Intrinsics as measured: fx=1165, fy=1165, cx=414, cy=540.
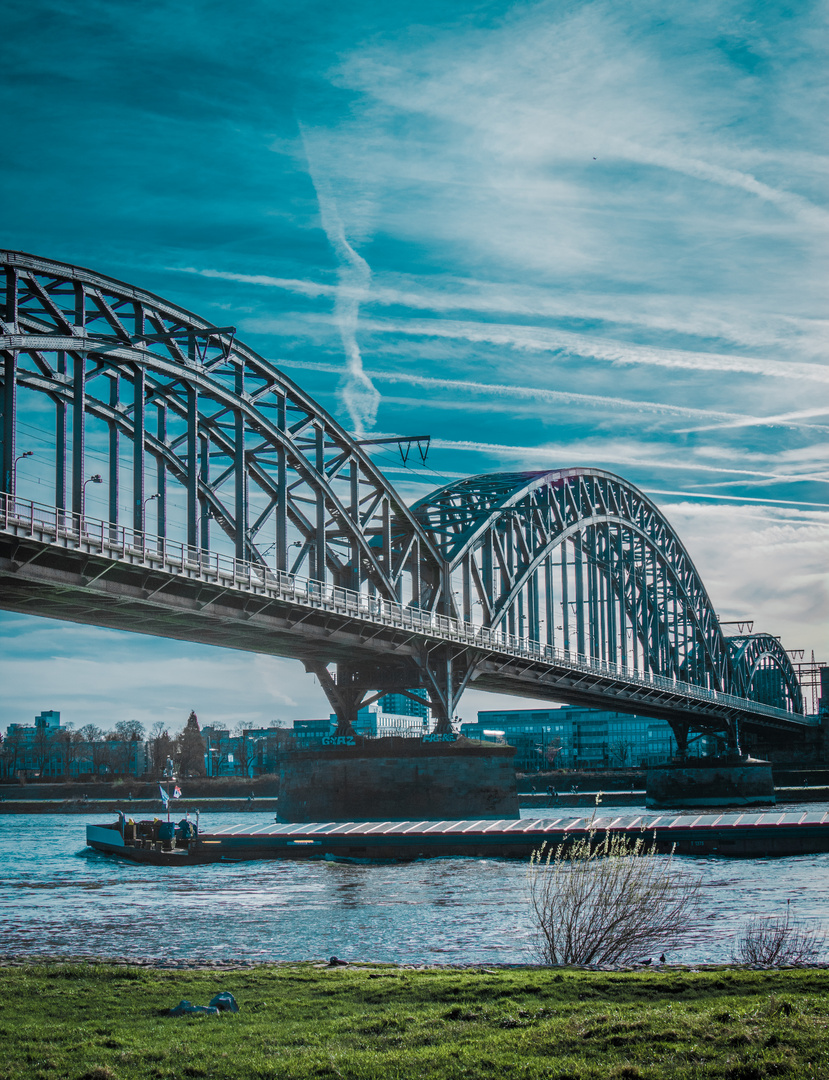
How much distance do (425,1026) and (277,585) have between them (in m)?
40.6

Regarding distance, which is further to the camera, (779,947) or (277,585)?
(277,585)

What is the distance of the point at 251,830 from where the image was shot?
62250mm

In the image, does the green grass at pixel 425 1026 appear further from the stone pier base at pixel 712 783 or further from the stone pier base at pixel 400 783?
the stone pier base at pixel 712 783

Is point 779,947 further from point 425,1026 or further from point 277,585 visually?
point 277,585

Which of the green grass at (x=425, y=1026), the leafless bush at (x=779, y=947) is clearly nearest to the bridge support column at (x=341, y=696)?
the leafless bush at (x=779, y=947)

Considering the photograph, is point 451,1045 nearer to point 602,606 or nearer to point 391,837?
point 391,837

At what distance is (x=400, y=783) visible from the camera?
6938 cm

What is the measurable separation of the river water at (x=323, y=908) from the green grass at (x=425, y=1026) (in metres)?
6.52

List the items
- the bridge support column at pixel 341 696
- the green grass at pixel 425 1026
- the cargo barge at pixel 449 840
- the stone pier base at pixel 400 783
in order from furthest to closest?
the bridge support column at pixel 341 696 < the stone pier base at pixel 400 783 < the cargo barge at pixel 449 840 < the green grass at pixel 425 1026

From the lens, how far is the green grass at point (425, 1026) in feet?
44.2

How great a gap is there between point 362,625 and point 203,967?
4215cm

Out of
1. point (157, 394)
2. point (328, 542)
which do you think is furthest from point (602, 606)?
point (157, 394)

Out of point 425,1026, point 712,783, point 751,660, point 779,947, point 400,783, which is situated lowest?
point 712,783

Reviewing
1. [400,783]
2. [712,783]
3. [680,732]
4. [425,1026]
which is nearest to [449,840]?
[400,783]
